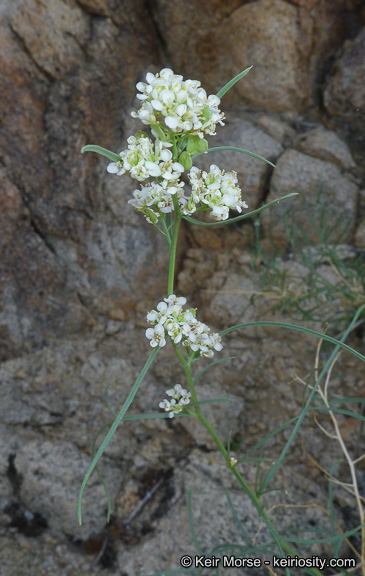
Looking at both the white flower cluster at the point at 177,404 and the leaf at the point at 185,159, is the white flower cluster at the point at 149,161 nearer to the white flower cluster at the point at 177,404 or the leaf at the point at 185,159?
the leaf at the point at 185,159

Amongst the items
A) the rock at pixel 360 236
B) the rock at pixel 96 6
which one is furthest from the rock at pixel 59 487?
the rock at pixel 96 6

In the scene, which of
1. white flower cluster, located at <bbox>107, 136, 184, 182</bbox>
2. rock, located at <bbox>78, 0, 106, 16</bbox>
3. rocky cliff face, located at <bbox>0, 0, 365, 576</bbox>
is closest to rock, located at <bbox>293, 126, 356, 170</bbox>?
rocky cliff face, located at <bbox>0, 0, 365, 576</bbox>

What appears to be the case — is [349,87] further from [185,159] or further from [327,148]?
[185,159]

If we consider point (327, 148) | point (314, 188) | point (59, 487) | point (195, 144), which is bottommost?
point (59, 487)

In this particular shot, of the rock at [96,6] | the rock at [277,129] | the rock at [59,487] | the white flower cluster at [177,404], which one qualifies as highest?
the rock at [96,6]

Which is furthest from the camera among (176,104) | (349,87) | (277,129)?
(277,129)

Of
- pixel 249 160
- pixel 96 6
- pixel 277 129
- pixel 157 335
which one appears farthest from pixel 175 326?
pixel 96 6
